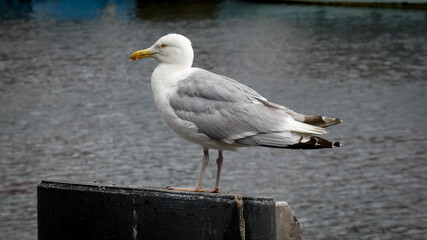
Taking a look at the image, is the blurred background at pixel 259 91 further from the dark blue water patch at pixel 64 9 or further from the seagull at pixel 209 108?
the seagull at pixel 209 108

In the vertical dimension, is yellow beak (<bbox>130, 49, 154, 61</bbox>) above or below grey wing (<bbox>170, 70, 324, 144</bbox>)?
above

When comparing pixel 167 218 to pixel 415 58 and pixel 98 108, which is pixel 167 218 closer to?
pixel 98 108

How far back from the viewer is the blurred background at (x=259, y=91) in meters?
10.6

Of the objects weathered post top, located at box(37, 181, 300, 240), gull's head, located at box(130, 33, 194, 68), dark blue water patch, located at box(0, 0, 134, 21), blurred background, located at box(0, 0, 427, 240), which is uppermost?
gull's head, located at box(130, 33, 194, 68)

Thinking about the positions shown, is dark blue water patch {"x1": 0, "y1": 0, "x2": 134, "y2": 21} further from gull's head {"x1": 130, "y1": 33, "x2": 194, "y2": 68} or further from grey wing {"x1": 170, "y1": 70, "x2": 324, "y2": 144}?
grey wing {"x1": 170, "y1": 70, "x2": 324, "y2": 144}

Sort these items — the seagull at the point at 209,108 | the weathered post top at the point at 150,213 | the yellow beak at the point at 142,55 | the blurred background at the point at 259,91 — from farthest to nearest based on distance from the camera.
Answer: the blurred background at the point at 259,91, the yellow beak at the point at 142,55, the seagull at the point at 209,108, the weathered post top at the point at 150,213

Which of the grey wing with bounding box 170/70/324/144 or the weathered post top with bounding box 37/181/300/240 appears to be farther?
the grey wing with bounding box 170/70/324/144

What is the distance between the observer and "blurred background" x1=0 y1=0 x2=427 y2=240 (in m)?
10.6

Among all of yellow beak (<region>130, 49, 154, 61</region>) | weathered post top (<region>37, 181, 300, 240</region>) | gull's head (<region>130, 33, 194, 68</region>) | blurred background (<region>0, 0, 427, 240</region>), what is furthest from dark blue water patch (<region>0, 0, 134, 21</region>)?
weathered post top (<region>37, 181, 300, 240</region>)

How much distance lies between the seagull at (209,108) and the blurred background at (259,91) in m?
4.29

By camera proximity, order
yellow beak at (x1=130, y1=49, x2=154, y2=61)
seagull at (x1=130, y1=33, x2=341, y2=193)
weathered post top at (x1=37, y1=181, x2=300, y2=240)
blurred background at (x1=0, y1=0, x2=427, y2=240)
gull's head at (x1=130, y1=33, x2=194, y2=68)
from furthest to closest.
A: blurred background at (x1=0, y1=0, x2=427, y2=240)
yellow beak at (x1=130, y1=49, x2=154, y2=61)
gull's head at (x1=130, y1=33, x2=194, y2=68)
seagull at (x1=130, y1=33, x2=341, y2=193)
weathered post top at (x1=37, y1=181, x2=300, y2=240)

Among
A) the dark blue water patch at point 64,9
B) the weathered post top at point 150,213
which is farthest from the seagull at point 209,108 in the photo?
the dark blue water patch at point 64,9

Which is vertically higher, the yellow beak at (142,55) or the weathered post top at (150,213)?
the yellow beak at (142,55)

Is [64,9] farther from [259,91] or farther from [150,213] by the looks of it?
[150,213]
